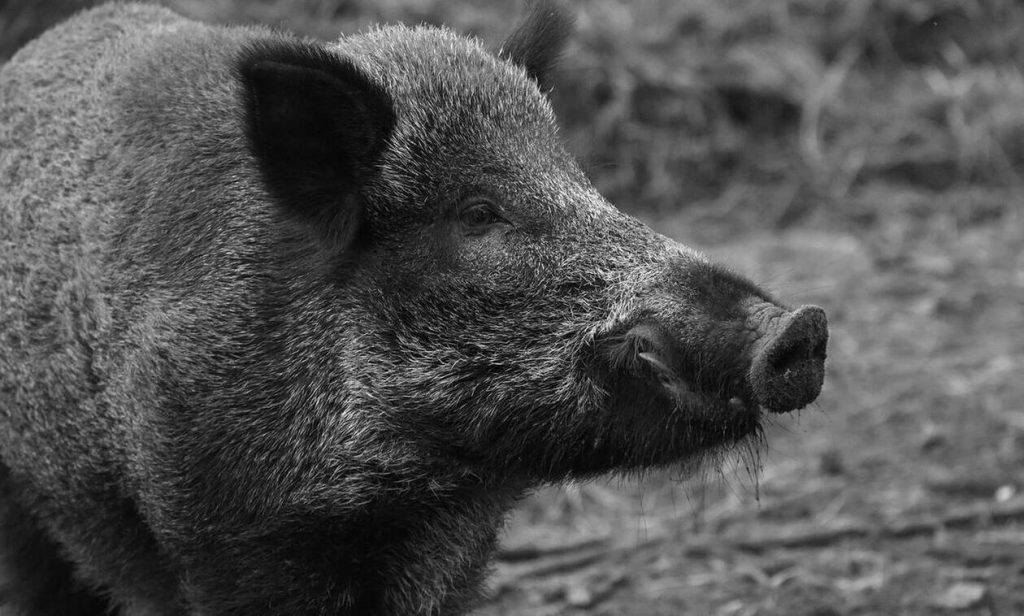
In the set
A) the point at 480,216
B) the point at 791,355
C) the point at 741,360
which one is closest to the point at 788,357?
the point at 791,355

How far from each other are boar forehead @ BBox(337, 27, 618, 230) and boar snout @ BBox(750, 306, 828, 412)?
0.83 metres

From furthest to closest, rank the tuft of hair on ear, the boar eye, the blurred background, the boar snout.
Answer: the blurred background < the tuft of hair on ear < the boar eye < the boar snout

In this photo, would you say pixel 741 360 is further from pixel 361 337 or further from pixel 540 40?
pixel 540 40

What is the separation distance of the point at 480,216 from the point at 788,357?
3.56 feet

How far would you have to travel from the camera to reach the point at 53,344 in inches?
189

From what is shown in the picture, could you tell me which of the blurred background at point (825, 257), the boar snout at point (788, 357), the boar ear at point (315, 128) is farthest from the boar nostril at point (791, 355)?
the boar ear at point (315, 128)

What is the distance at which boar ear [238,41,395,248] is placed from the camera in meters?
4.09

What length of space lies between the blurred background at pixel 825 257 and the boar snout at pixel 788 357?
0.51 meters

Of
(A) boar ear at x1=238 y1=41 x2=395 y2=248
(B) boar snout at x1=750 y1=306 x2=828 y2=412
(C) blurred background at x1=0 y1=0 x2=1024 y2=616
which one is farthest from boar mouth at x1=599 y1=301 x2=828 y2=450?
(A) boar ear at x1=238 y1=41 x2=395 y2=248

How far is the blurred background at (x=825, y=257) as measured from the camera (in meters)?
5.90

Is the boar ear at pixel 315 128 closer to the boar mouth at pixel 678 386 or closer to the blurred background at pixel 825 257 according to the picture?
the blurred background at pixel 825 257

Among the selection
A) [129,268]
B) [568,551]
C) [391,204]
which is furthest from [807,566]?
[129,268]

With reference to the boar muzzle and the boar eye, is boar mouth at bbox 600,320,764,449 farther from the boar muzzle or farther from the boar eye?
the boar eye

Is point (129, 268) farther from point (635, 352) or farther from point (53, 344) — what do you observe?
point (635, 352)
